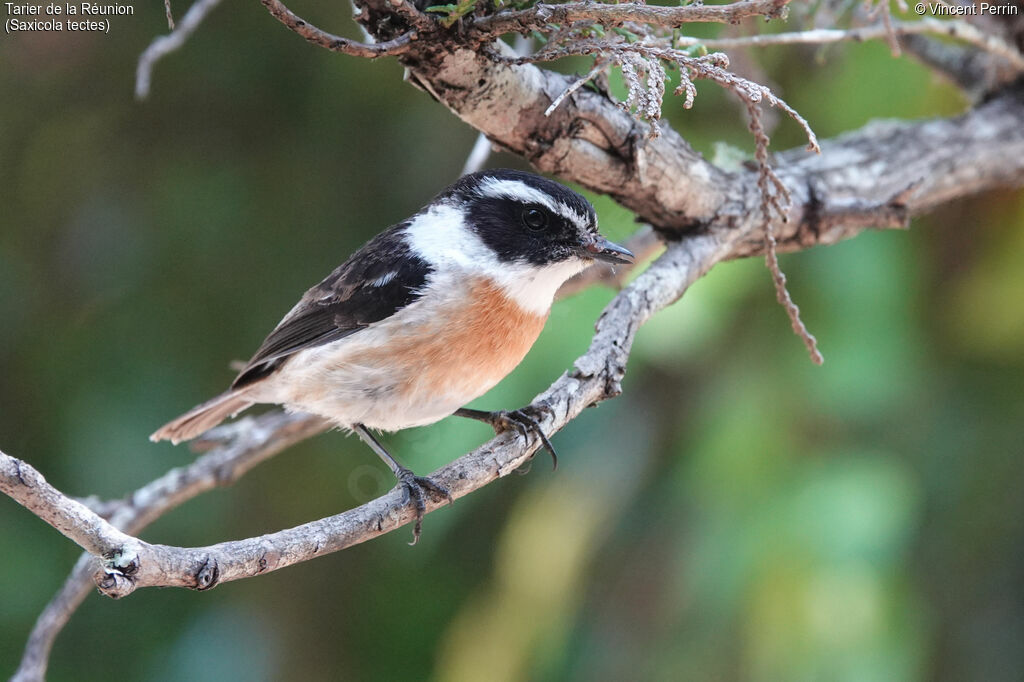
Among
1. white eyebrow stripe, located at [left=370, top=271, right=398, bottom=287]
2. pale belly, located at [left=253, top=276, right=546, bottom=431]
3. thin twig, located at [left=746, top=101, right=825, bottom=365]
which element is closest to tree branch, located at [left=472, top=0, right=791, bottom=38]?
thin twig, located at [left=746, top=101, right=825, bottom=365]

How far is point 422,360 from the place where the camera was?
8.66ft

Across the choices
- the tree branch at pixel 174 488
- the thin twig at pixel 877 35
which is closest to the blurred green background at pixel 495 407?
the thin twig at pixel 877 35

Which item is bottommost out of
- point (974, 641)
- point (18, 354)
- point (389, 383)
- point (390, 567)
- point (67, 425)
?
point (974, 641)

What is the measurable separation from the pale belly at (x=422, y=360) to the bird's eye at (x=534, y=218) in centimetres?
24

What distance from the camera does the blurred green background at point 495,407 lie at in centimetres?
359

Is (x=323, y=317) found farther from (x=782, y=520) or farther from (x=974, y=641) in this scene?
(x=974, y=641)

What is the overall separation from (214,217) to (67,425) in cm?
113

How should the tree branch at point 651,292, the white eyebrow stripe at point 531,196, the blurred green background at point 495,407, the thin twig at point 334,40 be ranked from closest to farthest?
the tree branch at point 651,292
the thin twig at point 334,40
the white eyebrow stripe at point 531,196
the blurred green background at point 495,407

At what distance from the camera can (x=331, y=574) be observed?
4.69 metres

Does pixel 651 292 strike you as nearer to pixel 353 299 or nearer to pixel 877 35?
pixel 353 299

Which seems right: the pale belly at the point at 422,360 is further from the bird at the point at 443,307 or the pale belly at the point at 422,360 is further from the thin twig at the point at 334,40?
the thin twig at the point at 334,40

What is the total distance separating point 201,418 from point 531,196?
1405 millimetres

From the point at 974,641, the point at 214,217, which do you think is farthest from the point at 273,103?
the point at 974,641

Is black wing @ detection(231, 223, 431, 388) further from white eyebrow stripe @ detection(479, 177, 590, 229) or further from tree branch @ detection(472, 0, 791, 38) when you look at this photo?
tree branch @ detection(472, 0, 791, 38)
